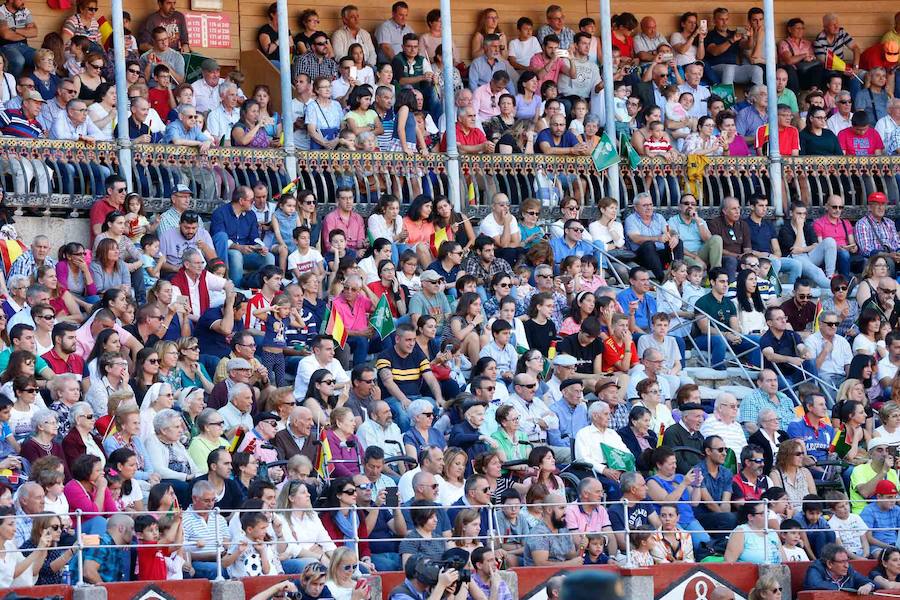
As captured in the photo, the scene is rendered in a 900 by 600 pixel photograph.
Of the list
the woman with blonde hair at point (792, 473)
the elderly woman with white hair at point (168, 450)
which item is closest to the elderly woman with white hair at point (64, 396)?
the elderly woman with white hair at point (168, 450)

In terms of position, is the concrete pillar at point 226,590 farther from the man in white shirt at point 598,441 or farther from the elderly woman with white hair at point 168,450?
the man in white shirt at point 598,441

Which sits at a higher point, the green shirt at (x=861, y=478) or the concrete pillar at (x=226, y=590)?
the concrete pillar at (x=226, y=590)

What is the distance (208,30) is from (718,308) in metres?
7.40

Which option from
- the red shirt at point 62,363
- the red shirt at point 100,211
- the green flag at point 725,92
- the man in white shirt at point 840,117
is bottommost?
the red shirt at point 62,363

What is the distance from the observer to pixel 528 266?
799 inches

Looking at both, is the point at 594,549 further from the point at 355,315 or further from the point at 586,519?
the point at 355,315

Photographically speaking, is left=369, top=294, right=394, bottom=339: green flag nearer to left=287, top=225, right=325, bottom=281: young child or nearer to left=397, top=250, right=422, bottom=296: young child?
left=397, top=250, right=422, bottom=296: young child

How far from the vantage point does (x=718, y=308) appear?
66.8 ft

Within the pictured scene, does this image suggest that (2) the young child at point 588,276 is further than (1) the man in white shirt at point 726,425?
Yes

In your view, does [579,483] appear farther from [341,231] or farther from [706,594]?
[341,231]

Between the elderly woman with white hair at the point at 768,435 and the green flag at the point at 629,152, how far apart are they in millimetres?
5737

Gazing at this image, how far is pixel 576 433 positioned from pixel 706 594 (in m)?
1.92

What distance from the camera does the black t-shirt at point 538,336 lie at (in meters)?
18.8

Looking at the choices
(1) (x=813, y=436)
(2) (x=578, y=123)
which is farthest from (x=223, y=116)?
(1) (x=813, y=436)
